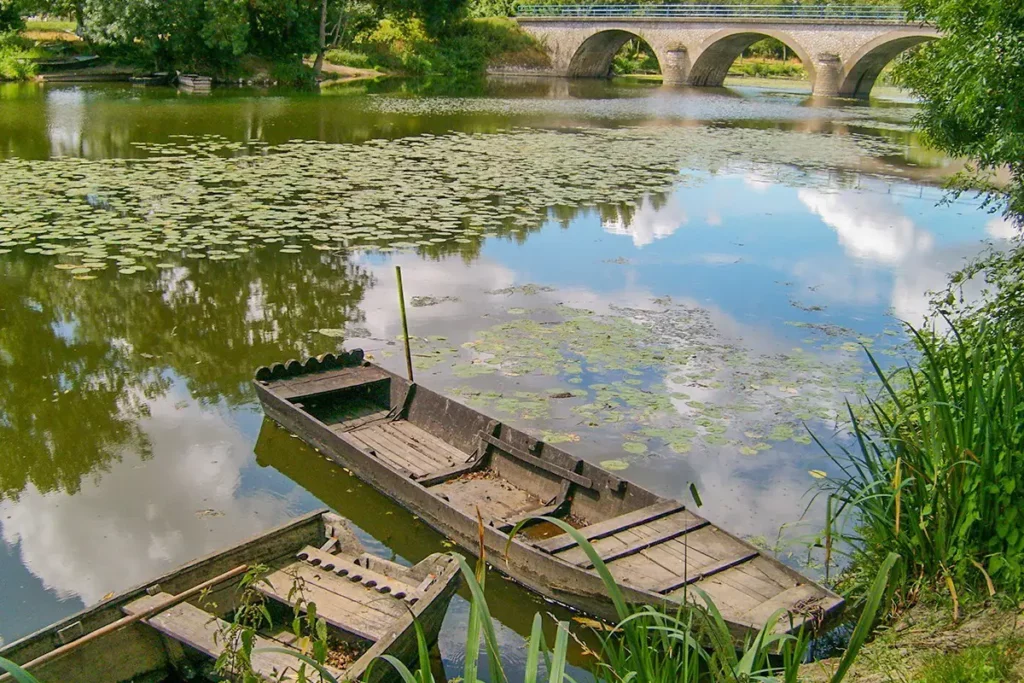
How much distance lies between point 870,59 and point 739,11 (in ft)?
21.5

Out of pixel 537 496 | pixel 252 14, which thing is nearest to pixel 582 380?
pixel 537 496

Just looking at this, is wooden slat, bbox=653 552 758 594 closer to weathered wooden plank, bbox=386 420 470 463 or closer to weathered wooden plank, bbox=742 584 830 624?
weathered wooden plank, bbox=742 584 830 624

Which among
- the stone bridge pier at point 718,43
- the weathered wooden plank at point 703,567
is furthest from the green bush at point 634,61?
the weathered wooden plank at point 703,567

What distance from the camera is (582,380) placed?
758 centimetres

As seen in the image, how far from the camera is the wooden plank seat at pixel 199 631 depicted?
3.92 m

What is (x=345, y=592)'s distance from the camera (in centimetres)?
452

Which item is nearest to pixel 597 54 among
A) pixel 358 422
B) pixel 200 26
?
pixel 200 26

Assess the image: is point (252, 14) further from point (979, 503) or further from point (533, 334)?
point (979, 503)

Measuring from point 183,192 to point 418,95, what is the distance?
18.8 meters

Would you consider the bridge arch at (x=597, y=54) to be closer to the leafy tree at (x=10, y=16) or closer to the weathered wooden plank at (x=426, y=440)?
the leafy tree at (x=10, y=16)

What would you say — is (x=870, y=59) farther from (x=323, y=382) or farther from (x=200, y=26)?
(x=323, y=382)

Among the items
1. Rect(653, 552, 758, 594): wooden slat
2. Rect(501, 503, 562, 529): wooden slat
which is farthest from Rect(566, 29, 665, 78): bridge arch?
Rect(653, 552, 758, 594): wooden slat

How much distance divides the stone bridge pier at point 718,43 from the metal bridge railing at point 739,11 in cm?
44

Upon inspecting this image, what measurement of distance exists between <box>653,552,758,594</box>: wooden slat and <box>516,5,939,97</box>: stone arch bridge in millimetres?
31243
